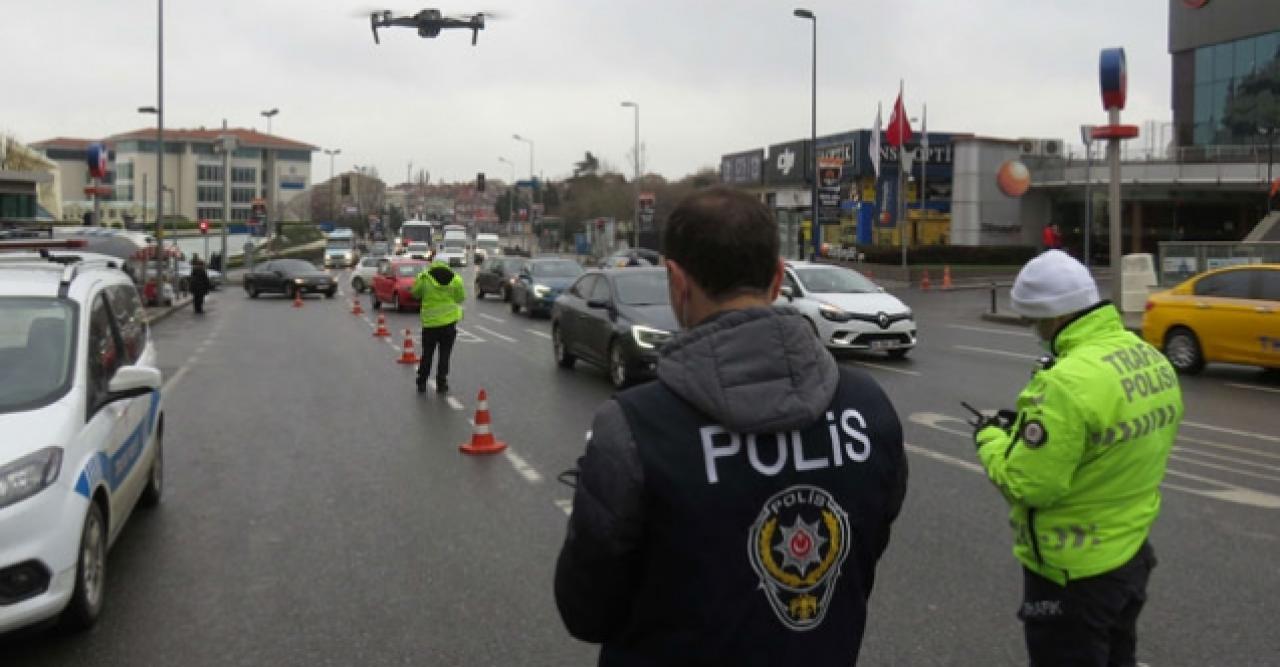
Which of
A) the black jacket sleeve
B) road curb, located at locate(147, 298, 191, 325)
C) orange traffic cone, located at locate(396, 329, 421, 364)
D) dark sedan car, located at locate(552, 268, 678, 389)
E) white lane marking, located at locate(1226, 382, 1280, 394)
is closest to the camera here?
the black jacket sleeve

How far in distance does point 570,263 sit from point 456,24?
1005 centimetres

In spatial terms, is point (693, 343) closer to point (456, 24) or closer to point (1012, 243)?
point (456, 24)

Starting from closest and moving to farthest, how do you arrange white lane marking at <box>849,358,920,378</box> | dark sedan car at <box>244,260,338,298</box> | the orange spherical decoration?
white lane marking at <box>849,358,920,378</box> → dark sedan car at <box>244,260,338,298</box> → the orange spherical decoration

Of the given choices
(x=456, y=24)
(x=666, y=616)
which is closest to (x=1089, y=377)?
(x=666, y=616)

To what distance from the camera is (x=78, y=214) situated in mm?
99625

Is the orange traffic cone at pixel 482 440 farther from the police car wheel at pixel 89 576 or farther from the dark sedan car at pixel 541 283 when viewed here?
the dark sedan car at pixel 541 283

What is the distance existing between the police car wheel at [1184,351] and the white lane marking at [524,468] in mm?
10015

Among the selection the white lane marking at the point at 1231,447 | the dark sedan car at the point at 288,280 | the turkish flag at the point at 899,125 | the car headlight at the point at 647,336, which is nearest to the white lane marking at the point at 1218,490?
the white lane marking at the point at 1231,447

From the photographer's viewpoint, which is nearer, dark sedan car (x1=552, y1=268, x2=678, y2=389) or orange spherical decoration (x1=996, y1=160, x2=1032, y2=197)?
dark sedan car (x1=552, y1=268, x2=678, y2=389)

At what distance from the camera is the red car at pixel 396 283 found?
30172 mm

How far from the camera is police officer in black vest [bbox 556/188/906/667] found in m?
1.96

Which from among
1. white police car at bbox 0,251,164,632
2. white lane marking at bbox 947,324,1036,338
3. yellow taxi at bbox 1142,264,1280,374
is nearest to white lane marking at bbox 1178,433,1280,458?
yellow taxi at bbox 1142,264,1280,374

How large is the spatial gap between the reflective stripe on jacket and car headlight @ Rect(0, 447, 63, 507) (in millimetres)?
8500

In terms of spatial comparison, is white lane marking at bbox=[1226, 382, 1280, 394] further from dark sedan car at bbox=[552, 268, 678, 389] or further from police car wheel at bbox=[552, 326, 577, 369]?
police car wheel at bbox=[552, 326, 577, 369]
